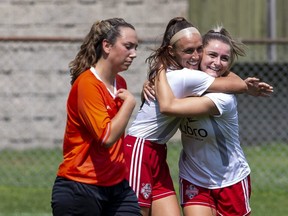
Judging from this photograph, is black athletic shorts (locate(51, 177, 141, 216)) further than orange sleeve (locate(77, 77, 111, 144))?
Yes

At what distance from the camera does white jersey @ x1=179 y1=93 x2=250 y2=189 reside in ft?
21.6

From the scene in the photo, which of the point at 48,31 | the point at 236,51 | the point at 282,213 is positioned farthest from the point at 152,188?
the point at 48,31

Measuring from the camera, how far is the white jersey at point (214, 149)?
657cm

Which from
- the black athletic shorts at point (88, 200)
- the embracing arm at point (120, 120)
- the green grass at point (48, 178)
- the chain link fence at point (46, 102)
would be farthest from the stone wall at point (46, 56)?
the embracing arm at point (120, 120)

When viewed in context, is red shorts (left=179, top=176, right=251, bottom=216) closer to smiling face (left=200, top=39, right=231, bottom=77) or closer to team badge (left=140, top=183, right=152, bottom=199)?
team badge (left=140, top=183, right=152, bottom=199)

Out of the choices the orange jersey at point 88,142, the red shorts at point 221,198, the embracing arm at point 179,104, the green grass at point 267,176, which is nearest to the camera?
the orange jersey at point 88,142

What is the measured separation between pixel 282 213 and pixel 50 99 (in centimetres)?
458

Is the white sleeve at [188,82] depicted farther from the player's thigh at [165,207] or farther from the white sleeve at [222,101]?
the player's thigh at [165,207]

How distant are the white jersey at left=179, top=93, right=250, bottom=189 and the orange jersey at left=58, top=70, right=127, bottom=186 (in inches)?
26.8

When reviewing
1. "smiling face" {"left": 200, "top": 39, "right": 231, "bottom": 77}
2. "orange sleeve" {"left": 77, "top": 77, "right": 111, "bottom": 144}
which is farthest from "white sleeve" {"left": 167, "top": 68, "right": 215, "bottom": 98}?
"orange sleeve" {"left": 77, "top": 77, "right": 111, "bottom": 144}

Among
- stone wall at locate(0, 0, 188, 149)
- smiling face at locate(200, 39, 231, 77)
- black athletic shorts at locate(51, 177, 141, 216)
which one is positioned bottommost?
stone wall at locate(0, 0, 188, 149)

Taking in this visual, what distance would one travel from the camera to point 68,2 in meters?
13.6

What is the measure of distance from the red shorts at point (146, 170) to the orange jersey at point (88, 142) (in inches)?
15.8

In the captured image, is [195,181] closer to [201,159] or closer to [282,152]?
[201,159]
